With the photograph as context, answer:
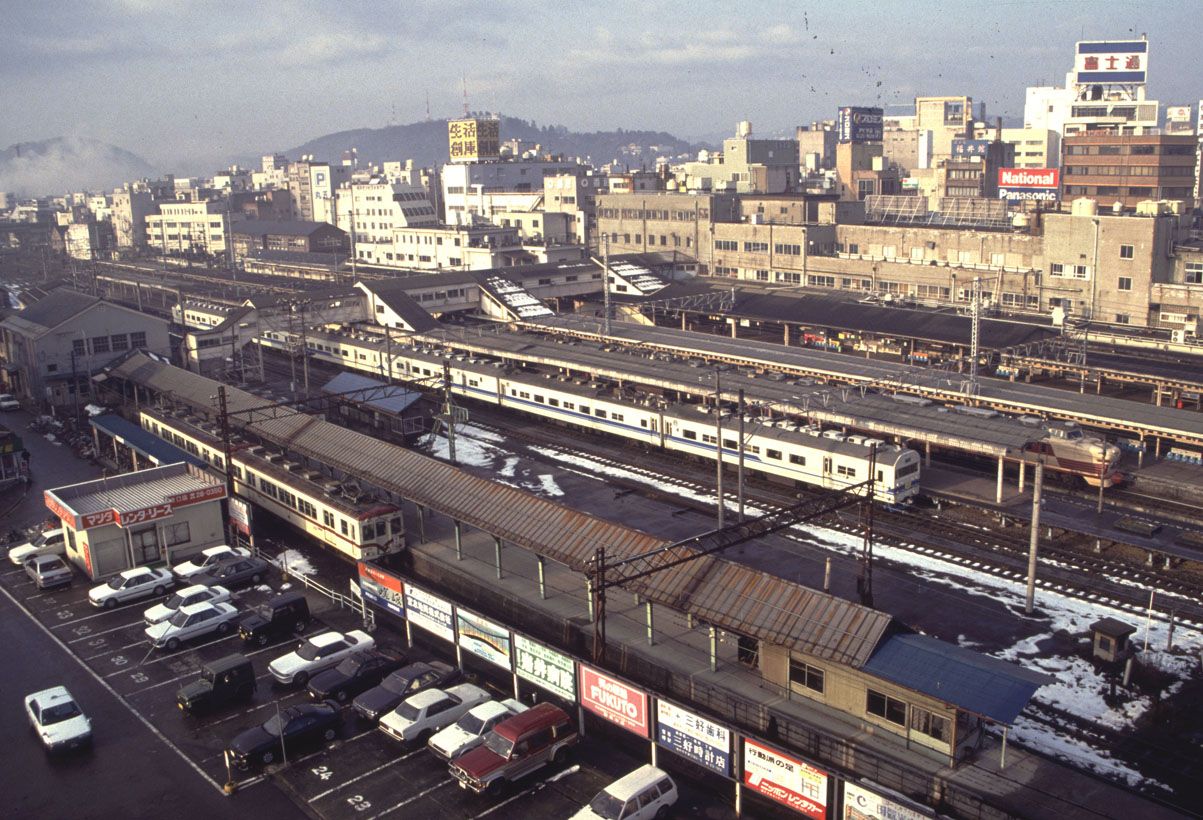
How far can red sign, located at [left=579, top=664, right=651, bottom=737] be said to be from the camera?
1933 centimetres

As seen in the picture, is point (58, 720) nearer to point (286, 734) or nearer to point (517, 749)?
point (286, 734)

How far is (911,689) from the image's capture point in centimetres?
1847

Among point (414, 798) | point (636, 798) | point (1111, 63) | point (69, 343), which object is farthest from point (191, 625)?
point (1111, 63)

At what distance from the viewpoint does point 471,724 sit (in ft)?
68.9

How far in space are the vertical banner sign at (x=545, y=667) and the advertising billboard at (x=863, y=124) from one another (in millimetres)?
107966

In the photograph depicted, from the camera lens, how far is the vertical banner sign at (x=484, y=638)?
2247cm

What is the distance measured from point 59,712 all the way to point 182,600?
6.08 metres

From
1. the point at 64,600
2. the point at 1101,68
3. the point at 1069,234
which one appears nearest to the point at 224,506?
the point at 64,600

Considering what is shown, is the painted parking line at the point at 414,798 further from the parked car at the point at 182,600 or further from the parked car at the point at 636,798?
the parked car at the point at 182,600

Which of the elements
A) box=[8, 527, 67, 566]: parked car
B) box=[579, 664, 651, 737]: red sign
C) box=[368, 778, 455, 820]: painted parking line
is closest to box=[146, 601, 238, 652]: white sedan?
box=[8, 527, 67, 566]: parked car

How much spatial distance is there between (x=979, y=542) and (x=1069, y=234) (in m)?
38.5

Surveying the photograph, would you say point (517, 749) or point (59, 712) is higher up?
point (517, 749)

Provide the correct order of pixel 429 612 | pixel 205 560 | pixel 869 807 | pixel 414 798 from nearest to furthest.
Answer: pixel 869 807 < pixel 414 798 < pixel 429 612 < pixel 205 560

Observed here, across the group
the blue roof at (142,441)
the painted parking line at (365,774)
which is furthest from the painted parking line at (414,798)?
the blue roof at (142,441)
